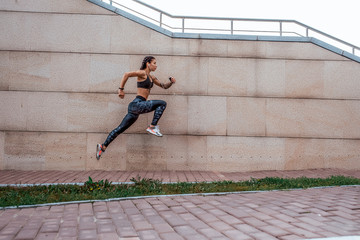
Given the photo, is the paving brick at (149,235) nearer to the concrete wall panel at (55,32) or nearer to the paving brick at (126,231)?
the paving brick at (126,231)

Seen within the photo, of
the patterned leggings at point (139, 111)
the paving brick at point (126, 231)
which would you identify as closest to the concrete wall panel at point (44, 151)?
the patterned leggings at point (139, 111)

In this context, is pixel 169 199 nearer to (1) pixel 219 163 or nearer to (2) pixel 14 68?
(1) pixel 219 163

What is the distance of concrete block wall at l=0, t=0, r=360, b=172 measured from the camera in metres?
7.32

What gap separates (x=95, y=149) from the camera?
7324 mm

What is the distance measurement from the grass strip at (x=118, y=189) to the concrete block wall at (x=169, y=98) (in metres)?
1.97

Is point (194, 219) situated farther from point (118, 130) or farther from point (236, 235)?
point (118, 130)

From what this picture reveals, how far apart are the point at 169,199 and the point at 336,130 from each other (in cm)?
614

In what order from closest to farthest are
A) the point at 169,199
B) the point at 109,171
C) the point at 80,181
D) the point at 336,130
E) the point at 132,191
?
the point at 169,199
the point at 132,191
the point at 80,181
the point at 109,171
the point at 336,130

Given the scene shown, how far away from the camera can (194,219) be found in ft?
10.5

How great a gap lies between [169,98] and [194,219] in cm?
480

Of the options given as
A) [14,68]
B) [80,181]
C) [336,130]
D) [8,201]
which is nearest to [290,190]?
[336,130]

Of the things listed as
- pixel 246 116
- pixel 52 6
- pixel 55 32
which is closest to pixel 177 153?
pixel 246 116

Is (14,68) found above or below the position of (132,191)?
above

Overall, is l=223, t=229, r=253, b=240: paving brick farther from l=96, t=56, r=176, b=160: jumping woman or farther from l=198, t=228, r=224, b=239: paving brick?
l=96, t=56, r=176, b=160: jumping woman
